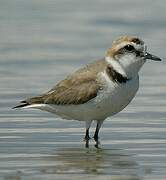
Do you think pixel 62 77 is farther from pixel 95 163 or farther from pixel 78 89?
pixel 95 163

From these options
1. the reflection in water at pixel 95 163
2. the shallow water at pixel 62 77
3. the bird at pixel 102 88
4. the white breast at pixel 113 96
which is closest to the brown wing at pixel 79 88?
the bird at pixel 102 88

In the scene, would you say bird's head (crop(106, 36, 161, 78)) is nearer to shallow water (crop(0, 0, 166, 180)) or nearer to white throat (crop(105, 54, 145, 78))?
white throat (crop(105, 54, 145, 78))

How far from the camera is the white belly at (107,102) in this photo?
12141 millimetres

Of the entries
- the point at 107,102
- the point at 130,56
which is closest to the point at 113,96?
the point at 107,102

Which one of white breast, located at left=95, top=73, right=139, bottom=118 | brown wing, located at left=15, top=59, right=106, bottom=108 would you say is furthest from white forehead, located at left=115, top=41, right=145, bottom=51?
white breast, located at left=95, top=73, right=139, bottom=118

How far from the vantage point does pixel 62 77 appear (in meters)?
15.9

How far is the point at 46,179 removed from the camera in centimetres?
995

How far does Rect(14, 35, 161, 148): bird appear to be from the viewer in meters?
12.2

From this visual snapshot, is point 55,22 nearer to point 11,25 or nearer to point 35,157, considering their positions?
point 11,25

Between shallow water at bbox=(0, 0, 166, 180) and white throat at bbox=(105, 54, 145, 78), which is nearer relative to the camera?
shallow water at bbox=(0, 0, 166, 180)

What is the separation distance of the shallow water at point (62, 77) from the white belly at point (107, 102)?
33 cm

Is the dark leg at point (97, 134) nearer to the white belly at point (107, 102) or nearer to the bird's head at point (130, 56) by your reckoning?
the white belly at point (107, 102)

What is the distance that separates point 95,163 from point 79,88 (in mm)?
1677

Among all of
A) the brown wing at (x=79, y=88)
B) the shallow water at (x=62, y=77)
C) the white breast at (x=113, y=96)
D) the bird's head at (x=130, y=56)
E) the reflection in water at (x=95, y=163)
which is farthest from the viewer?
the bird's head at (x=130, y=56)
